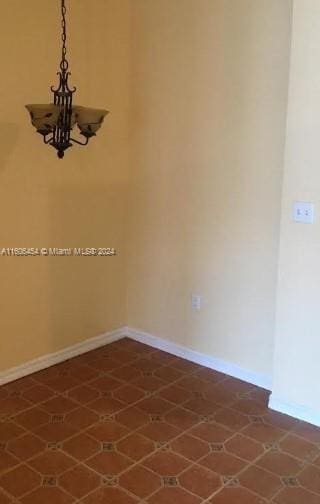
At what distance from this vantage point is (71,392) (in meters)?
3.30

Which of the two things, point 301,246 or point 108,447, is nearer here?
point 108,447

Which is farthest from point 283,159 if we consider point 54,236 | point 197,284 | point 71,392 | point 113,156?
point 71,392

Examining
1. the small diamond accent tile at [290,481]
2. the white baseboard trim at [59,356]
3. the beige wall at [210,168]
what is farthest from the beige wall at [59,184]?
the small diamond accent tile at [290,481]

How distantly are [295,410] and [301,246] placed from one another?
37.5 inches

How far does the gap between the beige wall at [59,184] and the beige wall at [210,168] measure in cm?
17

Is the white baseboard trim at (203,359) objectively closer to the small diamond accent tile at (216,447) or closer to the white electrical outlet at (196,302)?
the white electrical outlet at (196,302)

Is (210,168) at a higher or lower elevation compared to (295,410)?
higher

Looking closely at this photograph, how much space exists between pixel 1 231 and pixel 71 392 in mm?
1077

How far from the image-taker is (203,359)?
146 inches

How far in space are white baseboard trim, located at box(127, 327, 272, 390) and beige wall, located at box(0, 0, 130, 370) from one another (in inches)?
8.7

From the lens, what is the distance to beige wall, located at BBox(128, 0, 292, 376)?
124 inches

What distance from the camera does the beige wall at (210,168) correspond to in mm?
3139

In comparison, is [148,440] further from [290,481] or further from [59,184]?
[59,184]

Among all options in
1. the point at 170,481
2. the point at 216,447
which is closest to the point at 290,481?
the point at 216,447
